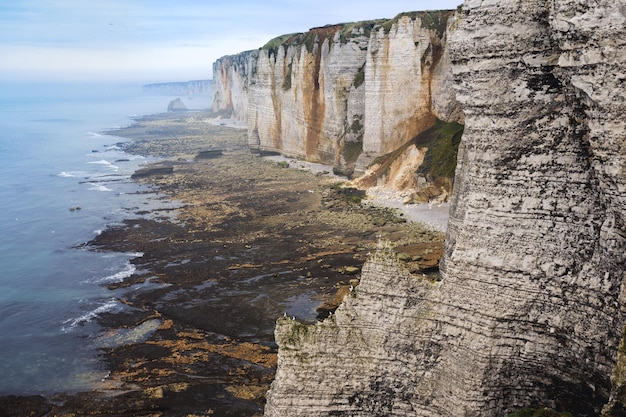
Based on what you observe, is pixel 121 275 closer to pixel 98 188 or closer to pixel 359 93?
pixel 98 188

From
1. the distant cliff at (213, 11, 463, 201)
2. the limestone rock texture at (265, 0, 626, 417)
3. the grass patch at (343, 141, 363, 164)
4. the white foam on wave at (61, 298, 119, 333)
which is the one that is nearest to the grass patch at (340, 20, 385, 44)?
the distant cliff at (213, 11, 463, 201)

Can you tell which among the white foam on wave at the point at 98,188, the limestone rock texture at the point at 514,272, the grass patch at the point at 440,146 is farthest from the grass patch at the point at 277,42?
the limestone rock texture at the point at 514,272

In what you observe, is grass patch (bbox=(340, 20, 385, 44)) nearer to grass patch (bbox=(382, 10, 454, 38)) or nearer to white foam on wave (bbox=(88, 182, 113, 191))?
grass patch (bbox=(382, 10, 454, 38))

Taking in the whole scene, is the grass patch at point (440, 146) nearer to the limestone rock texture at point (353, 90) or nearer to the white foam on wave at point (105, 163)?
the limestone rock texture at point (353, 90)

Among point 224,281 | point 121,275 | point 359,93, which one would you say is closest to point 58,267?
point 121,275

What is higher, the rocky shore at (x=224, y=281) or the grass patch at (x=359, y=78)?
the grass patch at (x=359, y=78)

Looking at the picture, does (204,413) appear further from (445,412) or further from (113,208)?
(113,208)
